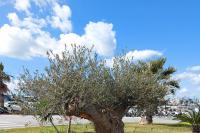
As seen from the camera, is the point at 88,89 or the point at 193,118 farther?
the point at 193,118

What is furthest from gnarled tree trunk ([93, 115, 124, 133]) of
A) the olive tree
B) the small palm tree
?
the small palm tree

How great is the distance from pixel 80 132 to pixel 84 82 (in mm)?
11078

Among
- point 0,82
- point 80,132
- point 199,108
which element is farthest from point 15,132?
point 0,82

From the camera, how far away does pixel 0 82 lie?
53156mm

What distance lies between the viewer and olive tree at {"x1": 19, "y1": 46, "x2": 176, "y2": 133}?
12.9 meters

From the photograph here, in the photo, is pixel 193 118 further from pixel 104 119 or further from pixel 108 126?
pixel 104 119

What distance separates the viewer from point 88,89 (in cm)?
1323

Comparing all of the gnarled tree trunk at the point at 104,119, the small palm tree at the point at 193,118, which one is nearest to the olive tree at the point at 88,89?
the gnarled tree trunk at the point at 104,119

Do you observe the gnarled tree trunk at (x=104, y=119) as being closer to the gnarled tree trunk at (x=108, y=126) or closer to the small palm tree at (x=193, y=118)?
the gnarled tree trunk at (x=108, y=126)

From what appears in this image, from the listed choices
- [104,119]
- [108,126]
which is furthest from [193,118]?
[104,119]

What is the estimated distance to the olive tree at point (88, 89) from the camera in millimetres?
12922

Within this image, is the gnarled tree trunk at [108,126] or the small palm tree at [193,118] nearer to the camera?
the gnarled tree trunk at [108,126]

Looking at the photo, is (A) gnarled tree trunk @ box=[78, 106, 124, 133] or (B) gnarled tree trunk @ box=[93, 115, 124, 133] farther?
(B) gnarled tree trunk @ box=[93, 115, 124, 133]

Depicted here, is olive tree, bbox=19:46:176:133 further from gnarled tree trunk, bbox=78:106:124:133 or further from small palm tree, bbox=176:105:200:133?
small palm tree, bbox=176:105:200:133
